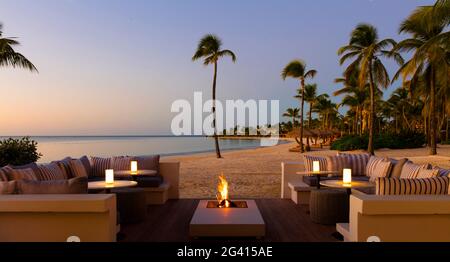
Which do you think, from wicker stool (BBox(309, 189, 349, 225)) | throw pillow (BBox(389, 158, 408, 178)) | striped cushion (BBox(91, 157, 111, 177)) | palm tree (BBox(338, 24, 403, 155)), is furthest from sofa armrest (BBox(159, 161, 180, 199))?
palm tree (BBox(338, 24, 403, 155))

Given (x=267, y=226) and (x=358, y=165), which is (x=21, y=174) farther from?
(x=358, y=165)

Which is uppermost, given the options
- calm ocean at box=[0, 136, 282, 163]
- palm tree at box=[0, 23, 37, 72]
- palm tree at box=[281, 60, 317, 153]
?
palm tree at box=[281, 60, 317, 153]

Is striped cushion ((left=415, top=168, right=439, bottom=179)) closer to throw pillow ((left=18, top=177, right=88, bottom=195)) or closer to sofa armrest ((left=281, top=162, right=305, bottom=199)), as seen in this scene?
sofa armrest ((left=281, top=162, right=305, bottom=199))

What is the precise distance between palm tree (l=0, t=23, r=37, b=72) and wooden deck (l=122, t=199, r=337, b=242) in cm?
937

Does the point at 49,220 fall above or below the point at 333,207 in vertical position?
above

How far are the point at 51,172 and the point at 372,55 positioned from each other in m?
19.9

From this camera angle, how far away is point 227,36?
69.1ft

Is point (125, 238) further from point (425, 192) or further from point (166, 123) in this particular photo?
point (166, 123)

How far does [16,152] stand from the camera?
10727 mm

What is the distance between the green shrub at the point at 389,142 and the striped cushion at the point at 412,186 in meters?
24.5

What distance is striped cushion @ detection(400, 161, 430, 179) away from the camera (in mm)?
5343

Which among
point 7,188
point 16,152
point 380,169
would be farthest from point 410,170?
point 16,152

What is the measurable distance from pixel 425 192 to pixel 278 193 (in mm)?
4997
